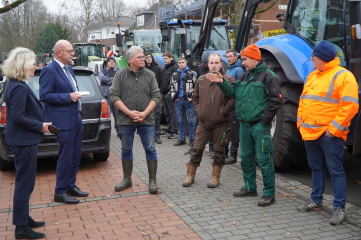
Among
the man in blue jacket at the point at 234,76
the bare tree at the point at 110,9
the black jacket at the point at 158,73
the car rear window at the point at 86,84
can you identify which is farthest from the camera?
the bare tree at the point at 110,9

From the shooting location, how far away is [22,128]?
388 centimetres

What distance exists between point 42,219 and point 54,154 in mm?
1851

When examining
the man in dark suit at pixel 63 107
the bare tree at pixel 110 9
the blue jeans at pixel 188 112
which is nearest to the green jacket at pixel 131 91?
the man in dark suit at pixel 63 107

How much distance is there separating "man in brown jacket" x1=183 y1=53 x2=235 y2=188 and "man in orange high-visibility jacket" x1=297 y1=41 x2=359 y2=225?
1.27 m

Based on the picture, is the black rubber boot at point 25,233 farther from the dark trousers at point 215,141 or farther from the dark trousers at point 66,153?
the dark trousers at point 215,141

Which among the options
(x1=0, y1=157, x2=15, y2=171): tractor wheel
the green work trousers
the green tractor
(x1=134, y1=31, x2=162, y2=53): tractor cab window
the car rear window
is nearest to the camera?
the green work trousers

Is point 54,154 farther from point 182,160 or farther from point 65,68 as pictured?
point 182,160

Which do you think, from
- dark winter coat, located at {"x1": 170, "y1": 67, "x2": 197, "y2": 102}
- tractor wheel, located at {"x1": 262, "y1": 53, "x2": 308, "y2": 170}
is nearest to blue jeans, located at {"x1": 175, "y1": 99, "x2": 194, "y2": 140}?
dark winter coat, located at {"x1": 170, "y1": 67, "x2": 197, "y2": 102}

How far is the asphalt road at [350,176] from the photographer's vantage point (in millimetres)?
5171

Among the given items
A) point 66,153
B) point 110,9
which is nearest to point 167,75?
point 66,153

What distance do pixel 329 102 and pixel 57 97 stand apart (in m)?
3.16

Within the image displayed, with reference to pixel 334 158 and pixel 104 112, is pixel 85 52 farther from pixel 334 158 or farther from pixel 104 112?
pixel 334 158

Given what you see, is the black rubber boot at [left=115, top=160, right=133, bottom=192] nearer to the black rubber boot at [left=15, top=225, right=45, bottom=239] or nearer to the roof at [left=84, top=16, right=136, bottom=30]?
the black rubber boot at [left=15, top=225, right=45, bottom=239]

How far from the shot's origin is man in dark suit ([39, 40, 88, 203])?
15.8 feet
